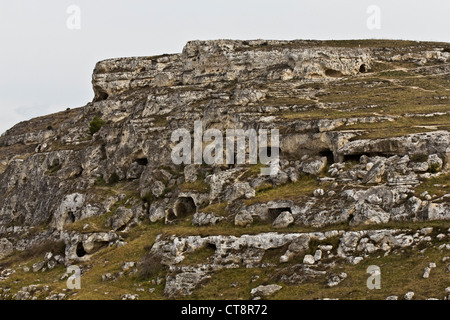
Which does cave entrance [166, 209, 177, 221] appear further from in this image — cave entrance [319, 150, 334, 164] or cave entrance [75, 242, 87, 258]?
cave entrance [319, 150, 334, 164]

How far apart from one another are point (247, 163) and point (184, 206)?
311 inches

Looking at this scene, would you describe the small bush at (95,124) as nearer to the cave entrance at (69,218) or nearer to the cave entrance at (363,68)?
the cave entrance at (69,218)

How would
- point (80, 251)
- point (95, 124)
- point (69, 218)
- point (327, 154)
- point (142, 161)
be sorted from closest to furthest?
point (327, 154), point (80, 251), point (69, 218), point (142, 161), point (95, 124)

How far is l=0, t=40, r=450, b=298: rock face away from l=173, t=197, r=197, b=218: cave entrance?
105 millimetres

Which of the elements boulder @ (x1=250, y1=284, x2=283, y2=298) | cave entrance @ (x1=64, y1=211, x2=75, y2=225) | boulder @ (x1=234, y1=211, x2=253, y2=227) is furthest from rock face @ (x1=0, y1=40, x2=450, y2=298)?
boulder @ (x1=250, y1=284, x2=283, y2=298)

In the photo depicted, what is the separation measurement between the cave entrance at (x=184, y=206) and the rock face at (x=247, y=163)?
0.34 feet

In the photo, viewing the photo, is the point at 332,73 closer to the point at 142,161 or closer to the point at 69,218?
the point at 142,161

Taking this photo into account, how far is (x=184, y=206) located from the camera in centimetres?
4919

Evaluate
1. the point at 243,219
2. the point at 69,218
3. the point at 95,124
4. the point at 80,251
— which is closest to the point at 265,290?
the point at 243,219

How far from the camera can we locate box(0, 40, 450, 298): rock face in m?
34.4

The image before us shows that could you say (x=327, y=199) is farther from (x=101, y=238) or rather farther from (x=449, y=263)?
(x=101, y=238)

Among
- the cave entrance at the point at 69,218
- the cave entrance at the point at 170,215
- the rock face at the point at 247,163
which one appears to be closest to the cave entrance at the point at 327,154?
A: the rock face at the point at 247,163
